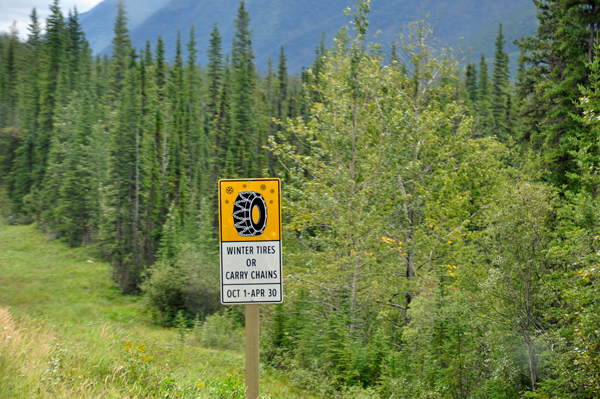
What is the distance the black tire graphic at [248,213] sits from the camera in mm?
4184

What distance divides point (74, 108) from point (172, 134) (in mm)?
12569

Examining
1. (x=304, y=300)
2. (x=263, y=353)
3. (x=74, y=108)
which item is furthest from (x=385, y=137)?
(x=74, y=108)

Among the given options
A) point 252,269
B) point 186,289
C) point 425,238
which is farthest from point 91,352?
point 186,289

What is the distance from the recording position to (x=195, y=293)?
95.0 feet

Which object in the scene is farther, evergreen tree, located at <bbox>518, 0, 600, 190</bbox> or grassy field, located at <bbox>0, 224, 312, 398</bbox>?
evergreen tree, located at <bbox>518, 0, 600, 190</bbox>

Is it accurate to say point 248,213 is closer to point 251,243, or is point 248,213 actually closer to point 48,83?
point 251,243

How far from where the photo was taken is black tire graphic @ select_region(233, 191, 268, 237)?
418 centimetres

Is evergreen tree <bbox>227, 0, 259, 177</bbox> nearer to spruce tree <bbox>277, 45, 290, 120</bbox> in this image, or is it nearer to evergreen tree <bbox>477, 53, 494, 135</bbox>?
spruce tree <bbox>277, 45, 290, 120</bbox>

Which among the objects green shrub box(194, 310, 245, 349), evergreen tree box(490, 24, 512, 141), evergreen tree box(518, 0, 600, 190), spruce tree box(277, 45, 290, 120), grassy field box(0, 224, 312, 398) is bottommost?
green shrub box(194, 310, 245, 349)

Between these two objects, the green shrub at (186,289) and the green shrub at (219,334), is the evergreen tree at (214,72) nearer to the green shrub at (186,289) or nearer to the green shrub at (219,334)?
the green shrub at (186,289)

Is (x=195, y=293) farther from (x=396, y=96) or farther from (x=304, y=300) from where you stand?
(x=396, y=96)

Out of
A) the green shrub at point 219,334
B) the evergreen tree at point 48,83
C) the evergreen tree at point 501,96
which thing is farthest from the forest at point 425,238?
the evergreen tree at point 501,96

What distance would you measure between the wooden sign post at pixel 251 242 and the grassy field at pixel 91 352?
1716 mm

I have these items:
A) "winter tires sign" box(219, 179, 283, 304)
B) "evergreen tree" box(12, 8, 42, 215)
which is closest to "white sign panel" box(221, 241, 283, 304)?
"winter tires sign" box(219, 179, 283, 304)
